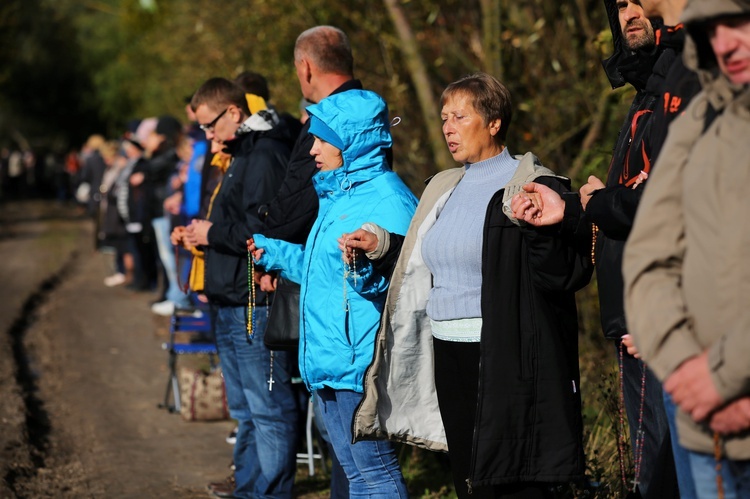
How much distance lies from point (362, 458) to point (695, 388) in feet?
7.44

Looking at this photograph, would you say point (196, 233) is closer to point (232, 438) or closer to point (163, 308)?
point (232, 438)

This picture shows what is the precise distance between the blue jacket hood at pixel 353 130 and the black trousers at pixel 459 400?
2.87ft

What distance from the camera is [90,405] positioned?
30.2 feet

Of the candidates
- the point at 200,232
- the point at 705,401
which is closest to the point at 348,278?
the point at 200,232

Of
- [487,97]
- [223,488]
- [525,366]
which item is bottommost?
[223,488]

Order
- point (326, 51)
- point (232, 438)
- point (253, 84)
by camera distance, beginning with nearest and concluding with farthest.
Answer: point (326, 51)
point (253, 84)
point (232, 438)

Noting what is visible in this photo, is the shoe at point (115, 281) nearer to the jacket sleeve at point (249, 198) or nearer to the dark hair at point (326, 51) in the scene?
the jacket sleeve at point (249, 198)

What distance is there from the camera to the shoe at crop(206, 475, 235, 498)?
6457 millimetres

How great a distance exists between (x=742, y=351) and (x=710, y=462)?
0.38m

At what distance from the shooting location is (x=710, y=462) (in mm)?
2785

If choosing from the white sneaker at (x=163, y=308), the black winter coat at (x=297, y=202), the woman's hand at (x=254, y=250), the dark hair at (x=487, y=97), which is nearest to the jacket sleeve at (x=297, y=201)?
the black winter coat at (x=297, y=202)

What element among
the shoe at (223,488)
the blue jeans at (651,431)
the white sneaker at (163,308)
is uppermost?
the blue jeans at (651,431)

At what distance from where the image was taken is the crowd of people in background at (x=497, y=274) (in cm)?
272

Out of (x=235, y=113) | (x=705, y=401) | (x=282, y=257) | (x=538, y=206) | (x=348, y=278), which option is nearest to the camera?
(x=705, y=401)
